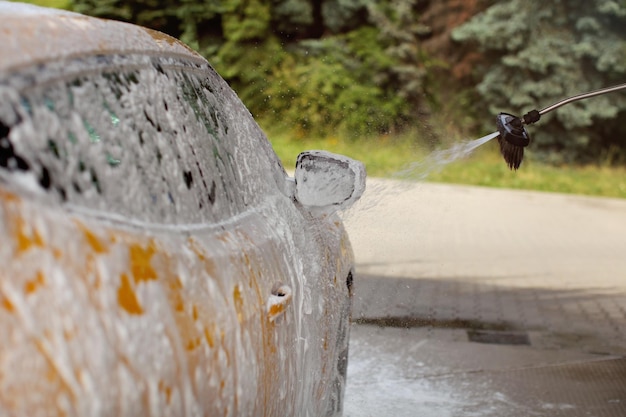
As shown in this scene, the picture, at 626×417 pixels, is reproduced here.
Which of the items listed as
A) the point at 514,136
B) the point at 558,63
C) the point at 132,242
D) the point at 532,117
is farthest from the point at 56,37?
the point at 558,63

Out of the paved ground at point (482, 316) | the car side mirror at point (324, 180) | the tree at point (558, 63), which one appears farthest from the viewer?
the tree at point (558, 63)

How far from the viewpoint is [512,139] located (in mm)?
5367

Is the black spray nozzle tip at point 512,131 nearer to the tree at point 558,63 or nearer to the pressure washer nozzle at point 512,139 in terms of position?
the pressure washer nozzle at point 512,139

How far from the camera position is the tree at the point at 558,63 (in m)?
23.6

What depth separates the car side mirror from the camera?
3.64 m

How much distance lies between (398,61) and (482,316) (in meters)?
17.6

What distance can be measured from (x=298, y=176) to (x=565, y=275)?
702cm

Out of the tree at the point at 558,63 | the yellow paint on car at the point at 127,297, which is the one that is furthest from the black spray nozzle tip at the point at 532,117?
the tree at the point at 558,63

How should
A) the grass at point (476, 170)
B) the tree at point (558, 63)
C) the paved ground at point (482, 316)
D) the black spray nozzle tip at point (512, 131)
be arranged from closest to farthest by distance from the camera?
the black spray nozzle tip at point (512, 131)
the paved ground at point (482, 316)
the grass at point (476, 170)
the tree at point (558, 63)

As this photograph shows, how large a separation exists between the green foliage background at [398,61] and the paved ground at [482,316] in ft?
32.9

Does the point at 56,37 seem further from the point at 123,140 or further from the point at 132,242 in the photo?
the point at 132,242

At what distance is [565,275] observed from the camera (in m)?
10.2

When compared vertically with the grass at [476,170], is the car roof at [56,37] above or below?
above

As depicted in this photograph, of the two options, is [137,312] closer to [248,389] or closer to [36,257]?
[36,257]
